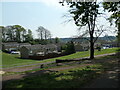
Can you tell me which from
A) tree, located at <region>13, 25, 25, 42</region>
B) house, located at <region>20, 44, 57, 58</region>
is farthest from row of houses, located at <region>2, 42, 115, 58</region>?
tree, located at <region>13, 25, 25, 42</region>

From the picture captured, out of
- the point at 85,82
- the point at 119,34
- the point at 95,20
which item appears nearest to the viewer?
the point at 85,82

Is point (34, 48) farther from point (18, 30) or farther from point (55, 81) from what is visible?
point (55, 81)

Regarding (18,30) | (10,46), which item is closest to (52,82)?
(10,46)

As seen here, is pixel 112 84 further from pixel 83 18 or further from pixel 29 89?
pixel 83 18

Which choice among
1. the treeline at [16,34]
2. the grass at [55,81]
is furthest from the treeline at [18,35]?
the grass at [55,81]

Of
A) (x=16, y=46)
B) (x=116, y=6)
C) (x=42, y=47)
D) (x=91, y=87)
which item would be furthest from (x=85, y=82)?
(x=16, y=46)

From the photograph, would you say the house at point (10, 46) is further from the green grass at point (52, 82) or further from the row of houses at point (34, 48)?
the green grass at point (52, 82)

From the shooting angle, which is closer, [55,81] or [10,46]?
[55,81]

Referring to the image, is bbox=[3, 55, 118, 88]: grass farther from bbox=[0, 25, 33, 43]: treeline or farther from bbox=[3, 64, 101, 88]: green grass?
bbox=[0, 25, 33, 43]: treeline

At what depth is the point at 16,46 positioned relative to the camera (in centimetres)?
7581

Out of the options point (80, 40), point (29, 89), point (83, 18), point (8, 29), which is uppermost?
point (8, 29)

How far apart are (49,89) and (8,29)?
3632 inches

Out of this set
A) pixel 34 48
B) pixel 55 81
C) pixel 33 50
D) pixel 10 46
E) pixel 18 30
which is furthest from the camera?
pixel 18 30

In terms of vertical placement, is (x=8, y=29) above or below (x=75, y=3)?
above
